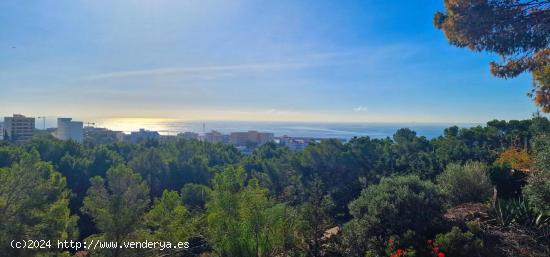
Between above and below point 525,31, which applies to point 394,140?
below

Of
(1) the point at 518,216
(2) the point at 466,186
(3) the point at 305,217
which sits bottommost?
(3) the point at 305,217

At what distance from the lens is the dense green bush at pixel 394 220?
195 inches

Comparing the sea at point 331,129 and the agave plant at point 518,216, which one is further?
the sea at point 331,129

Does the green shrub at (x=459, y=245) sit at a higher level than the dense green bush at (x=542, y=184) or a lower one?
lower

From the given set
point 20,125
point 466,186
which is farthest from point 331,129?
point 466,186

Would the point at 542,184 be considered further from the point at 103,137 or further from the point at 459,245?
the point at 103,137

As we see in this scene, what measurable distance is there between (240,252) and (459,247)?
325cm

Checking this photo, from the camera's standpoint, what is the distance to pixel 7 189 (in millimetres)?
5375

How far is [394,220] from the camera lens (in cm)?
503

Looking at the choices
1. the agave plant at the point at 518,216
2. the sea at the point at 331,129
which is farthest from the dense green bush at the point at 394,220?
the sea at the point at 331,129

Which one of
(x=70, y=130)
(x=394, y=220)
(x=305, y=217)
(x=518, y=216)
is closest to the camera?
(x=394, y=220)

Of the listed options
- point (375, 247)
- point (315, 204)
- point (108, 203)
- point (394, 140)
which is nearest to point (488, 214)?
point (375, 247)

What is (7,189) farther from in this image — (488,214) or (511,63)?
(511,63)

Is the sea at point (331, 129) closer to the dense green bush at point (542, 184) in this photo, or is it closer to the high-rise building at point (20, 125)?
the dense green bush at point (542, 184)
